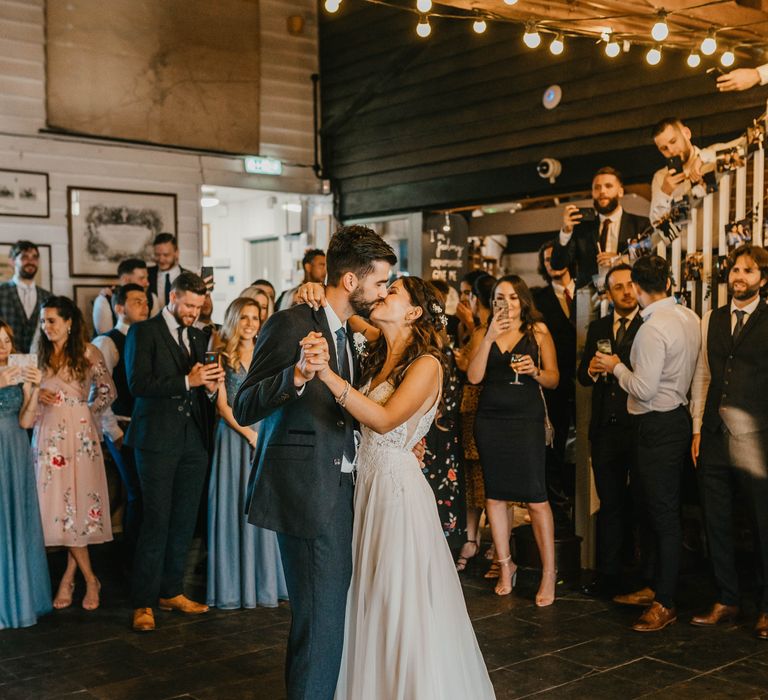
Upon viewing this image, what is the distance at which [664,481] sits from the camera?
15.7 feet

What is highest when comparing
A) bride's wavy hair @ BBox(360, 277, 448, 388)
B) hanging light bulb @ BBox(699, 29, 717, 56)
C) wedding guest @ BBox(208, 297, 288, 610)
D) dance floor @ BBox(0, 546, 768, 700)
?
hanging light bulb @ BBox(699, 29, 717, 56)

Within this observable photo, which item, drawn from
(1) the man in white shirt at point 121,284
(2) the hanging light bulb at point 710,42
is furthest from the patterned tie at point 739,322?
(1) the man in white shirt at point 121,284

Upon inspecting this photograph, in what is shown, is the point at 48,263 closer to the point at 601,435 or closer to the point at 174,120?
the point at 174,120

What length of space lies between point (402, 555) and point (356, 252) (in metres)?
1.08

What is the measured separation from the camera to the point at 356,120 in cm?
1084

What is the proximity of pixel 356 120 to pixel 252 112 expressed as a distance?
3.90 feet

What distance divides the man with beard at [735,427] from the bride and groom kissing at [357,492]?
1.85m

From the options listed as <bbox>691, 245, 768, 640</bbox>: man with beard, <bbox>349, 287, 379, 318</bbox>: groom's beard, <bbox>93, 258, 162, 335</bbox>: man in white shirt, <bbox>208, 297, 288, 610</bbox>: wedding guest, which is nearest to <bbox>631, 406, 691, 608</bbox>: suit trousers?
<bbox>691, 245, 768, 640</bbox>: man with beard

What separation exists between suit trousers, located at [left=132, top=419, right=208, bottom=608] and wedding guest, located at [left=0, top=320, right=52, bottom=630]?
54cm

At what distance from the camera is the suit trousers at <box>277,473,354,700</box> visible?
9.57 feet

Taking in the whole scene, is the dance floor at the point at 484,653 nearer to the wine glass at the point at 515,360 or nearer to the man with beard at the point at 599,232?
the wine glass at the point at 515,360

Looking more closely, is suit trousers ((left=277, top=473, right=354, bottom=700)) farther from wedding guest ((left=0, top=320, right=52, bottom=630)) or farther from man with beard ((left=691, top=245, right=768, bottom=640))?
man with beard ((left=691, top=245, right=768, bottom=640))

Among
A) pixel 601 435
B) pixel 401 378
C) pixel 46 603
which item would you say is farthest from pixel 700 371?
pixel 46 603

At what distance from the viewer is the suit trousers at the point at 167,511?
4.76 metres
